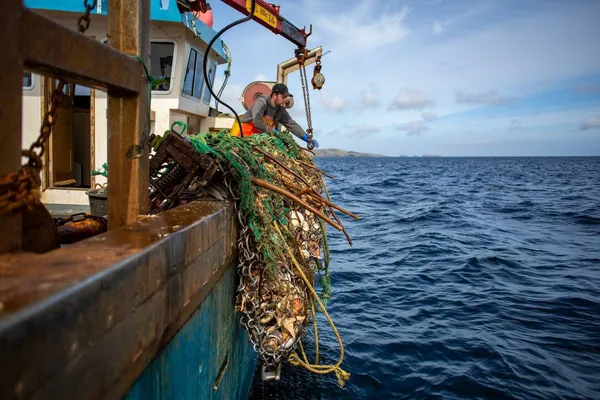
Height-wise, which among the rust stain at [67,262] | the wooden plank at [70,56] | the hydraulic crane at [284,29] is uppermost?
the hydraulic crane at [284,29]

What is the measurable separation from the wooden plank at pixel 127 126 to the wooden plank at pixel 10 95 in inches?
38.7

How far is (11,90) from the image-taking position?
1.28 metres

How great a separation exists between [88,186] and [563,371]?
823cm

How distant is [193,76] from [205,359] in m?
7.44

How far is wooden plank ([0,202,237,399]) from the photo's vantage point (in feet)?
3.52

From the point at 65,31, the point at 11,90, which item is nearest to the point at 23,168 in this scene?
the point at 11,90

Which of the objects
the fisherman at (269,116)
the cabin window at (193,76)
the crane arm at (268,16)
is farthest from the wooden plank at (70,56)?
the cabin window at (193,76)

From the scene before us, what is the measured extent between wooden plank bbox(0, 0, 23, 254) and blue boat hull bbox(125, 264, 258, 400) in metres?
0.92

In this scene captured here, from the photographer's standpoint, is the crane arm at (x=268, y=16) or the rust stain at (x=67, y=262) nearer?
the rust stain at (x=67, y=262)

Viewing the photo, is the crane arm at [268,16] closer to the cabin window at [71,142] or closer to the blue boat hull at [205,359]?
the cabin window at [71,142]

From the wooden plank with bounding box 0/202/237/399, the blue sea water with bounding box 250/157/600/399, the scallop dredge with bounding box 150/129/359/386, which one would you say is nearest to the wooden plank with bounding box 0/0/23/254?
the wooden plank with bounding box 0/202/237/399

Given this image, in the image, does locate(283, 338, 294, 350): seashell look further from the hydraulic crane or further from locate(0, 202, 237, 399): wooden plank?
the hydraulic crane

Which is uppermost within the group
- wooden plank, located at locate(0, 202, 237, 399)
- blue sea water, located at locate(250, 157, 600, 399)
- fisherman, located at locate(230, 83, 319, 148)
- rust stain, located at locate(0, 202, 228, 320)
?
fisherman, located at locate(230, 83, 319, 148)

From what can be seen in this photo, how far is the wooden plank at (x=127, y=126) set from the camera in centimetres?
224
